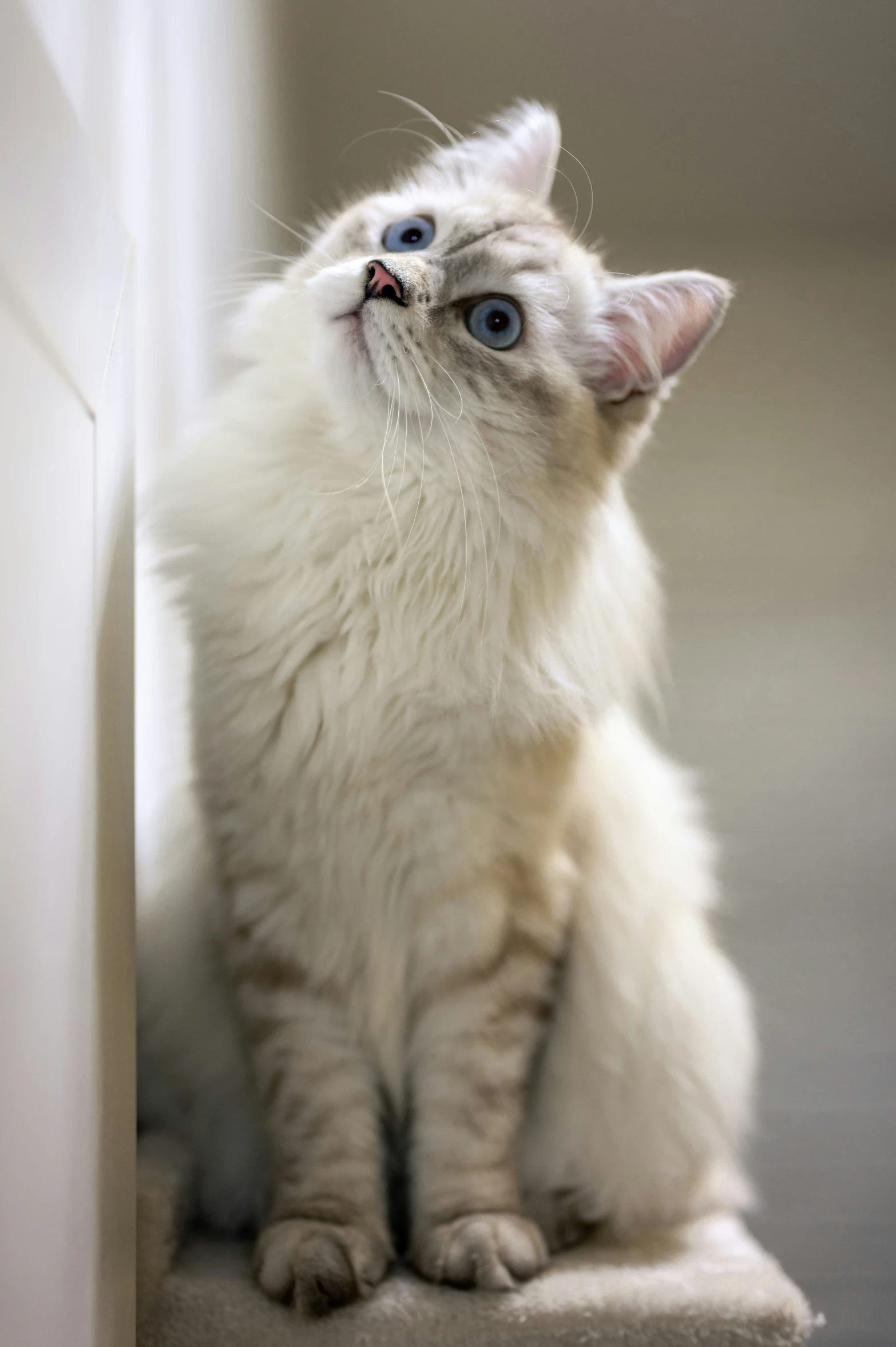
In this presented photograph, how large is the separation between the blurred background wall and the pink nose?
0.66 meters

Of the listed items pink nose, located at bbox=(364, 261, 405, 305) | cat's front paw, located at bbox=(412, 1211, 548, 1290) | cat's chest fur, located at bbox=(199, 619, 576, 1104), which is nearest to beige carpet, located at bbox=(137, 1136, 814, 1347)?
cat's front paw, located at bbox=(412, 1211, 548, 1290)

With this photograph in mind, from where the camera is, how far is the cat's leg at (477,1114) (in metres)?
0.87

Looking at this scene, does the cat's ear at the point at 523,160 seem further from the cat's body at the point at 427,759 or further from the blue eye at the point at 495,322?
the blue eye at the point at 495,322

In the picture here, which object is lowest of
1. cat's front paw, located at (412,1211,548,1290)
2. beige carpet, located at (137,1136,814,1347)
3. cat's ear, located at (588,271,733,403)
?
beige carpet, located at (137,1136,814,1347)

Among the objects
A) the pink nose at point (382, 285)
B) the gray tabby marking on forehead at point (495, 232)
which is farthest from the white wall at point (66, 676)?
the gray tabby marking on forehead at point (495, 232)

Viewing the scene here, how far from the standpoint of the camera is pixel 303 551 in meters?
0.98

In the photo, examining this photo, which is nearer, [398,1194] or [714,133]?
[398,1194]

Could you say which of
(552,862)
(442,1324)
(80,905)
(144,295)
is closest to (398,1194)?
(442,1324)

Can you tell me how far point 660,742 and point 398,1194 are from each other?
856 millimetres

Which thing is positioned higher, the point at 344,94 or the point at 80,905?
the point at 344,94

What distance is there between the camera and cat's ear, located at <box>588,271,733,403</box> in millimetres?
937

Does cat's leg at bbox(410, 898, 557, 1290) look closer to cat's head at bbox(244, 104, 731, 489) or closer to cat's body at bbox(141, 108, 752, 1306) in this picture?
cat's body at bbox(141, 108, 752, 1306)

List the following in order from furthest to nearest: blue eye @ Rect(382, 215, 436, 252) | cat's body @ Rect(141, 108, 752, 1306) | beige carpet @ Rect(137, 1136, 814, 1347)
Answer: blue eye @ Rect(382, 215, 436, 252), cat's body @ Rect(141, 108, 752, 1306), beige carpet @ Rect(137, 1136, 814, 1347)

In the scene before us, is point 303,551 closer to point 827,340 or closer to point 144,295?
point 144,295
